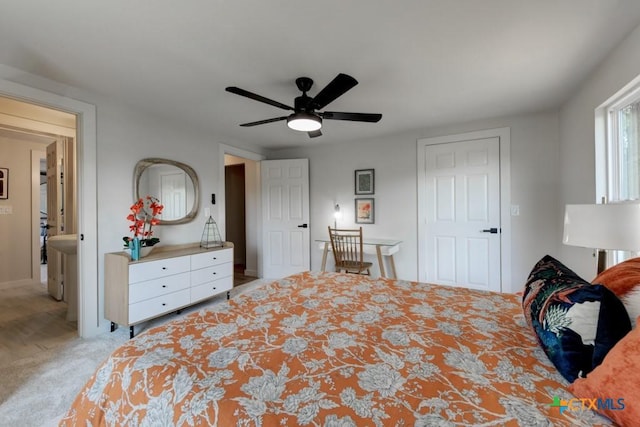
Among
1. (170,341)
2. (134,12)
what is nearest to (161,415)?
(170,341)

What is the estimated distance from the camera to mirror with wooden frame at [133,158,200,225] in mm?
2916

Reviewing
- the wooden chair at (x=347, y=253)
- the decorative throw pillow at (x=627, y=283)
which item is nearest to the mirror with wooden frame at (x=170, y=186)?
the wooden chair at (x=347, y=253)

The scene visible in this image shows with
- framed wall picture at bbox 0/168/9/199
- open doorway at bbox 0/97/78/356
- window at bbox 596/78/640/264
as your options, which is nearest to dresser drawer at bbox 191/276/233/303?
open doorway at bbox 0/97/78/356

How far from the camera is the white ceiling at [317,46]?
1489mm

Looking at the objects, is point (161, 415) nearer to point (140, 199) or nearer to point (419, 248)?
point (140, 199)

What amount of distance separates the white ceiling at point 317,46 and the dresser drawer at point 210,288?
1904mm

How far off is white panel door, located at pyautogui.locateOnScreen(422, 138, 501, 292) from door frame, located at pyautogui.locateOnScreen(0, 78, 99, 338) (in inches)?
141

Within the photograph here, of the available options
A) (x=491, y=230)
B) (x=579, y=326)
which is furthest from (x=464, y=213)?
(x=579, y=326)

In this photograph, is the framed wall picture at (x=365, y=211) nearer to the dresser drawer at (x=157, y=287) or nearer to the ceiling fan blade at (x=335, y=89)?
the ceiling fan blade at (x=335, y=89)

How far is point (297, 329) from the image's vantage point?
117 centimetres

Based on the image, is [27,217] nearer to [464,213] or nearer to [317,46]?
[317,46]

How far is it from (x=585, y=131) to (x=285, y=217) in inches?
140

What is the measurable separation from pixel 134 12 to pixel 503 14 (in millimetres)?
1998

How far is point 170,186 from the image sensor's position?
319cm
